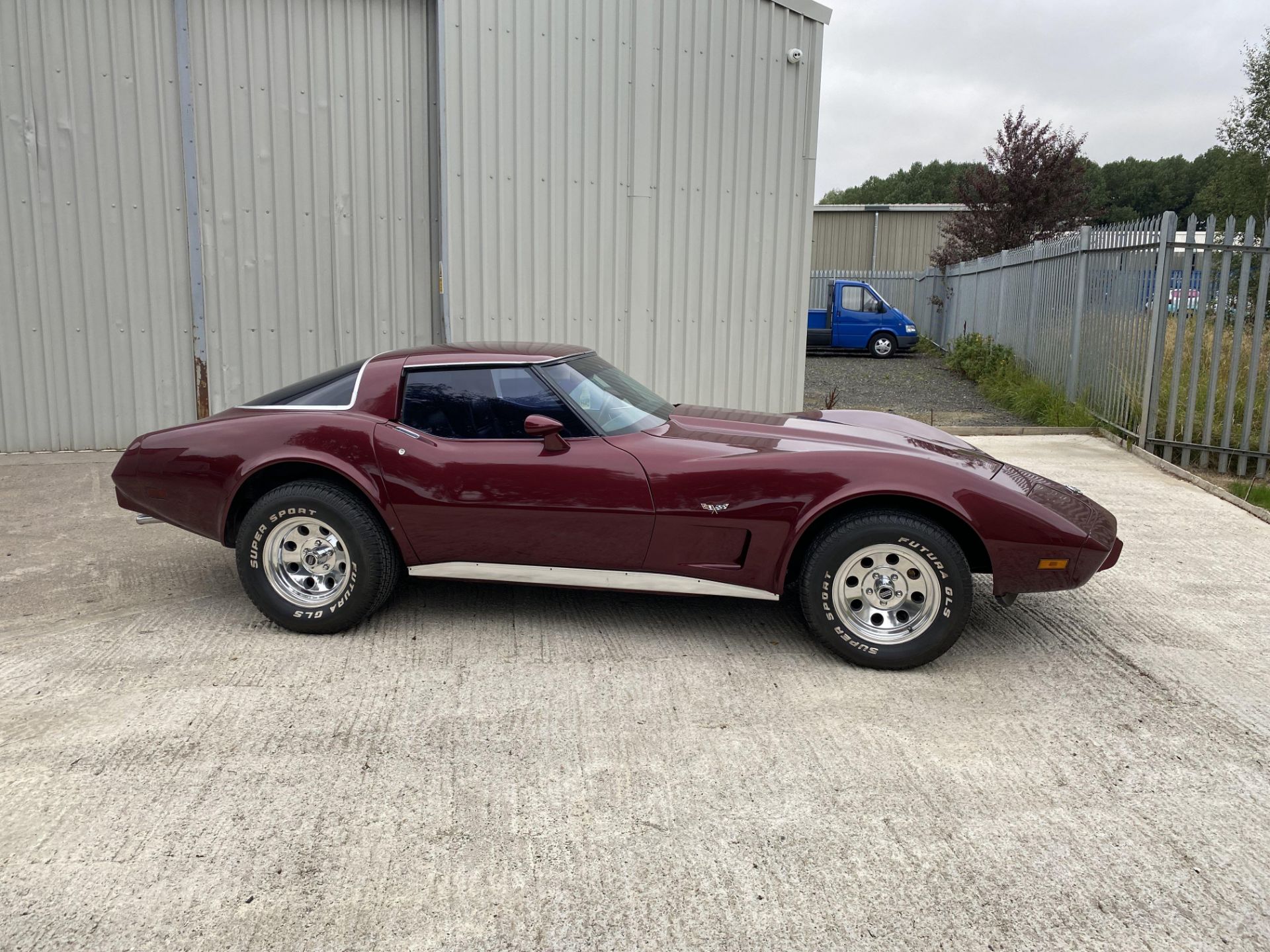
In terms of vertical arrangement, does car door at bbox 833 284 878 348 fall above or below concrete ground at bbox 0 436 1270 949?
above

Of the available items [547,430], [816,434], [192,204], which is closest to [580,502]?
[547,430]

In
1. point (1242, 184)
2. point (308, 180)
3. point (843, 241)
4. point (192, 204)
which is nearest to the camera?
point (192, 204)

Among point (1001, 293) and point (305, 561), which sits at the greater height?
point (1001, 293)

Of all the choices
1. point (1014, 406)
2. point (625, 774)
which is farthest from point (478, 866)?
point (1014, 406)

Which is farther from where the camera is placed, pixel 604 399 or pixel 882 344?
pixel 882 344

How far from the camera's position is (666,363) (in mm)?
9102

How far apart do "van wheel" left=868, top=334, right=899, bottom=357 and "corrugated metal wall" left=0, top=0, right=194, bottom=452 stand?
1603cm

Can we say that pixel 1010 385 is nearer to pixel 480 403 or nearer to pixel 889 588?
pixel 889 588

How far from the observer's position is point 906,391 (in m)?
14.6

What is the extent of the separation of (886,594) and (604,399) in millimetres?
1503

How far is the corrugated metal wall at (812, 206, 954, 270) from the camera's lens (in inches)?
1345

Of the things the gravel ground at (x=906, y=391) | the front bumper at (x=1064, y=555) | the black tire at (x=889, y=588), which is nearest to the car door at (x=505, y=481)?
the black tire at (x=889, y=588)

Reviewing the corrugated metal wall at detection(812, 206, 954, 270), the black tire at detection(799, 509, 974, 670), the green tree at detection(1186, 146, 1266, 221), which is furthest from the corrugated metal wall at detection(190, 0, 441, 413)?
the corrugated metal wall at detection(812, 206, 954, 270)

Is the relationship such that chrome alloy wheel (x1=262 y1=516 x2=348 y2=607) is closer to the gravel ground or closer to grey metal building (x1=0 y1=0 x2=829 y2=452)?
grey metal building (x1=0 y1=0 x2=829 y2=452)
